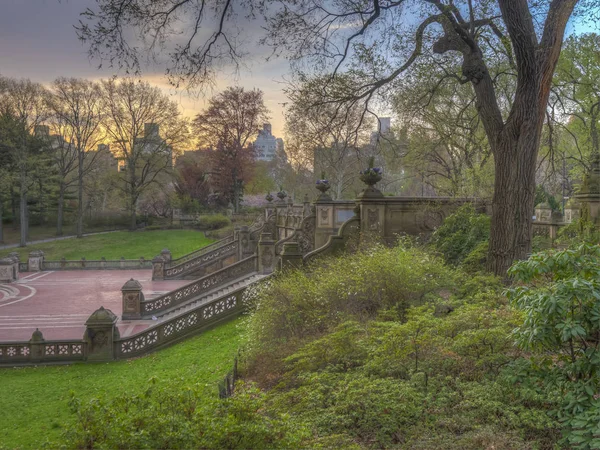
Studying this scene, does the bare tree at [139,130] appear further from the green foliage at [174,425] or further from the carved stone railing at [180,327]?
the green foliage at [174,425]

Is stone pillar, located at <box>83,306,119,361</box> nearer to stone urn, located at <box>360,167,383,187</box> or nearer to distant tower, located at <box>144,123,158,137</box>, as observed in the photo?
stone urn, located at <box>360,167,383,187</box>

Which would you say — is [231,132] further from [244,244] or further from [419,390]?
[419,390]

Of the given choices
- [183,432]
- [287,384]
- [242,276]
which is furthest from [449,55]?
[183,432]

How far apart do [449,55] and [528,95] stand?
7.37 m

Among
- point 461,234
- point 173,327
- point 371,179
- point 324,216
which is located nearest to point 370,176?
point 371,179

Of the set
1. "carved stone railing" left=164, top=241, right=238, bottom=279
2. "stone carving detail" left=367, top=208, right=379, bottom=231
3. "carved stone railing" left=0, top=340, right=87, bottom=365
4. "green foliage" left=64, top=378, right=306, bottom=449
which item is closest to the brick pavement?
"carved stone railing" left=164, top=241, right=238, bottom=279

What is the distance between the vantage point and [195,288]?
18.9 metres

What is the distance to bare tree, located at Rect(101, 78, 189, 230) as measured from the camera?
4403cm

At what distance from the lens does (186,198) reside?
5141cm

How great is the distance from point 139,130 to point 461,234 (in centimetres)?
3947

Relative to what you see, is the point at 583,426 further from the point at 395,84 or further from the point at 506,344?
the point at 395,84

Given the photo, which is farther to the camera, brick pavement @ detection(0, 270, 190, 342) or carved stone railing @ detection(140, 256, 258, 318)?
carved stone railing @ detection(140, 256, 258, 318)

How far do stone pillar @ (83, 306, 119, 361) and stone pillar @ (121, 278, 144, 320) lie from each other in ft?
14.8

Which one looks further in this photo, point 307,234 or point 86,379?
point 307,234
